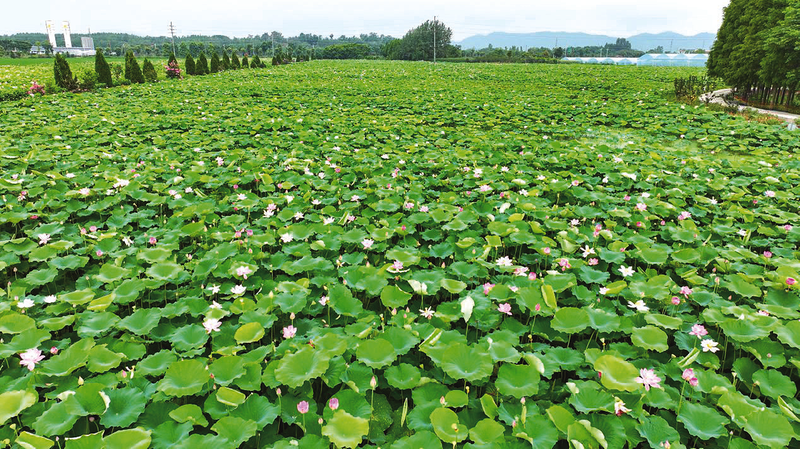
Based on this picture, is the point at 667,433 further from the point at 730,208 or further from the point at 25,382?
the point at 730,208

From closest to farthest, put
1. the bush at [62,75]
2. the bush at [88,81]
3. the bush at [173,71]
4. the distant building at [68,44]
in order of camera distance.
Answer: the bush at [62,75] → the bush at [88,81] → the bush at [173,71] → the distant building at [68,44]

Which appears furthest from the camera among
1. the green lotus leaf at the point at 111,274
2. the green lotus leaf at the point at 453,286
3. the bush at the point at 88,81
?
the bush at the point at 88,81

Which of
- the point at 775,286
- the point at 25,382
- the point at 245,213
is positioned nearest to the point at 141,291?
the point at 25,382

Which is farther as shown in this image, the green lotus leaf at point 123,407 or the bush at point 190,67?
the bush at point 190,67

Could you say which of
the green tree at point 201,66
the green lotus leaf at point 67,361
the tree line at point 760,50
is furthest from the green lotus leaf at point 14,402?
the green tree at point 201,66

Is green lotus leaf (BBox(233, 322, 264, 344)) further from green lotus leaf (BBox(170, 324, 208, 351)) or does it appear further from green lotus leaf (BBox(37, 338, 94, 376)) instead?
green lotus leaf (BBox(37, 338, 94, 376))

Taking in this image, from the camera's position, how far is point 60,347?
181 centimetres

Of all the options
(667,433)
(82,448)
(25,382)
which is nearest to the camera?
(82,448)

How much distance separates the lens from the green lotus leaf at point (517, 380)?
1510 millimetres

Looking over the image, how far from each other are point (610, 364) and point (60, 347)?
2328 millimetres

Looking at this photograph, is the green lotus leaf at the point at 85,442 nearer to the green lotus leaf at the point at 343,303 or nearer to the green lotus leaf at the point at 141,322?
the green lotus leaf at the point at 141,322

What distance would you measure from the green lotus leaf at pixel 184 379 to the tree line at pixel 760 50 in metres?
12.5

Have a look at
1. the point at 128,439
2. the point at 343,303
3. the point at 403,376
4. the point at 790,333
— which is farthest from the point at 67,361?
the point at 790,333

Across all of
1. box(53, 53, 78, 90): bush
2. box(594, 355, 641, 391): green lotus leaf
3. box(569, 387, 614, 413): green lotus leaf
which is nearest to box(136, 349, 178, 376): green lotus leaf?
box(569, 387, 614, 413): green lotus leaf
